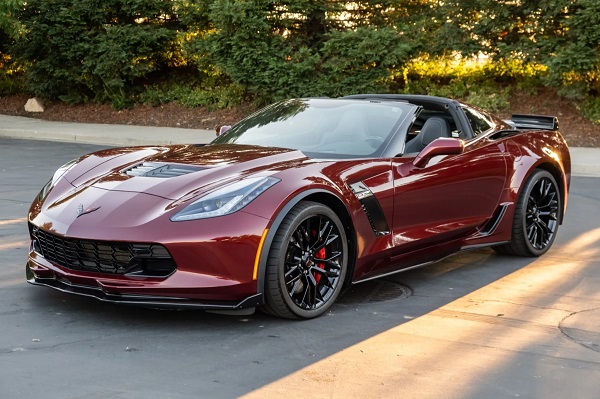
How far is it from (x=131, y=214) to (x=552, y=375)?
2428 mm

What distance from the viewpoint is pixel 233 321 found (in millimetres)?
5910

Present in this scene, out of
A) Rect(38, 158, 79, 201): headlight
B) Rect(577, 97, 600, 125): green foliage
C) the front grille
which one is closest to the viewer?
the front grille

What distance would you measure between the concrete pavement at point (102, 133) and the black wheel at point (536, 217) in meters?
9.24

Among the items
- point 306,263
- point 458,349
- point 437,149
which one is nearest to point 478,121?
point 437,149

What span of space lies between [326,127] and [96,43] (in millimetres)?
18575

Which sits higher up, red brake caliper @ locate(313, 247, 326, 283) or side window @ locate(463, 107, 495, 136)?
side window @ locate(463, 107, 495, 136)

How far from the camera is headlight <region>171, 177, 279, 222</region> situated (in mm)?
5578

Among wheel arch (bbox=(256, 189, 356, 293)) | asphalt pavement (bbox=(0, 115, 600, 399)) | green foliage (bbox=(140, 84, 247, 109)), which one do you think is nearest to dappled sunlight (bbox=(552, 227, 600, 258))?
asphalt pavement (bbox=(0, 115, 600, 399))

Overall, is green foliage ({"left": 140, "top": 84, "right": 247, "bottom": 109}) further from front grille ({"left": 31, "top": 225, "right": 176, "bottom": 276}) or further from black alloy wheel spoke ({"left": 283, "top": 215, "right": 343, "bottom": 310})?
front grille ({"left": 31, "top": 225, "right": 176, "bottom": 276})

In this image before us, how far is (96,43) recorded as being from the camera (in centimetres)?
2459

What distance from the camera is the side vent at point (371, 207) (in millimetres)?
6273

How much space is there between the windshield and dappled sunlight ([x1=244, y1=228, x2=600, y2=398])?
1269 mm

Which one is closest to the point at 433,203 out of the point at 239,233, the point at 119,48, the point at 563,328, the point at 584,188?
the point at 563,328

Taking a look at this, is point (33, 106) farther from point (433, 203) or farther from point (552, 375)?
point (552, 375)
